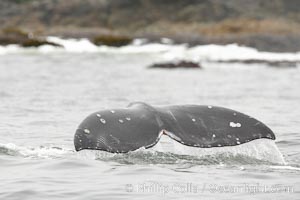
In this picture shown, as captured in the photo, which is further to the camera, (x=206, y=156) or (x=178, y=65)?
(x=178, y=65)

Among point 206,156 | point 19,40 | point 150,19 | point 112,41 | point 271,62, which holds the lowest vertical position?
point 206,156

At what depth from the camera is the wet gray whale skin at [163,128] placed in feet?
26.1

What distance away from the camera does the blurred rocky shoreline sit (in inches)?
2151

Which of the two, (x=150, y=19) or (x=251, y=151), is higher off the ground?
(x=150, y=19)

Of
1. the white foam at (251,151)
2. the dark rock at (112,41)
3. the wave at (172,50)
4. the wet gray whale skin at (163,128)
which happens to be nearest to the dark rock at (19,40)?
the wave at (172,50)

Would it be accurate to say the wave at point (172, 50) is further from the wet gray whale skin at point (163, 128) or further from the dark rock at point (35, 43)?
the wet gray whale skin at point (163, 128)

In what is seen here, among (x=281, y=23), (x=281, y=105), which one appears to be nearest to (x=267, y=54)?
(x=281, y=23)

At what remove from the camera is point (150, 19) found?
6219 centimetres

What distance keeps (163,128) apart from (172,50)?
37.5 m

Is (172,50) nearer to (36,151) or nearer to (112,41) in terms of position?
(112,41)

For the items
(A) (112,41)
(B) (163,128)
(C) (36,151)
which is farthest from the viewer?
(A) (112,41)

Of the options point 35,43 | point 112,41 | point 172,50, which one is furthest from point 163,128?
point 112,41

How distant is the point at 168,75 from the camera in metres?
26.9

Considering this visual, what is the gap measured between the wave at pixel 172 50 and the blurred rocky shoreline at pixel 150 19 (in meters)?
2.10
